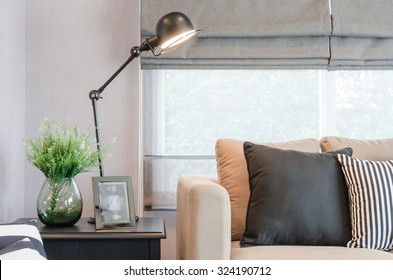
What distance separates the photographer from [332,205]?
2.26 meters

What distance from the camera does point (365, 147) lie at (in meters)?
2.54

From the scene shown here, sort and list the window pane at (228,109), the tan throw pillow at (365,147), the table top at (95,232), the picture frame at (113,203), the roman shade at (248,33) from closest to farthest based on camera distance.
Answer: the table top at (95,232)
the picture frame at (113,203)
the tan throw pillow at (365,147)
the roman shade at (248,33)
the window pane at (228,109)

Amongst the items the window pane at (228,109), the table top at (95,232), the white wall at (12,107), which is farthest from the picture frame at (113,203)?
the window pane at (228,109)

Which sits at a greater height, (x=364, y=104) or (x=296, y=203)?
(x=364, y=104)

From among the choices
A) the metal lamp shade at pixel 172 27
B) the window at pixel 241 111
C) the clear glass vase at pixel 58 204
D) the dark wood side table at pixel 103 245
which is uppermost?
the metal lamp shade at pixel 172 27

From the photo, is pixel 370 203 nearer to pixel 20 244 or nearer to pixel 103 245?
pixel 103 245

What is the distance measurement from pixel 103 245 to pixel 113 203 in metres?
0.19

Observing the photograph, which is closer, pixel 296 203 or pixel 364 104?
pixel 296 203

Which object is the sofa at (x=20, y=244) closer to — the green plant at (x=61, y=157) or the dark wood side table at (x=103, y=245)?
the dark wood side table at (x=103, y=245)

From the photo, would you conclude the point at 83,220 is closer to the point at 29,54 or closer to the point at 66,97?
the point at 66,97

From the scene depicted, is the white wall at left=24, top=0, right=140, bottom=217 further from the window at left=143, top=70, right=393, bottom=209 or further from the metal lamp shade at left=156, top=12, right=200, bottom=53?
the metal lamp shade at left=156, top=12, right=200, bottom=53

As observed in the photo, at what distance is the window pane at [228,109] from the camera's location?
3.03 metres

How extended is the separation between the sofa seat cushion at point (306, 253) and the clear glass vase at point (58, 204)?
669mm

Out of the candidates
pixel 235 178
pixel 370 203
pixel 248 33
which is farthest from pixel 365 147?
pixel 248 33
